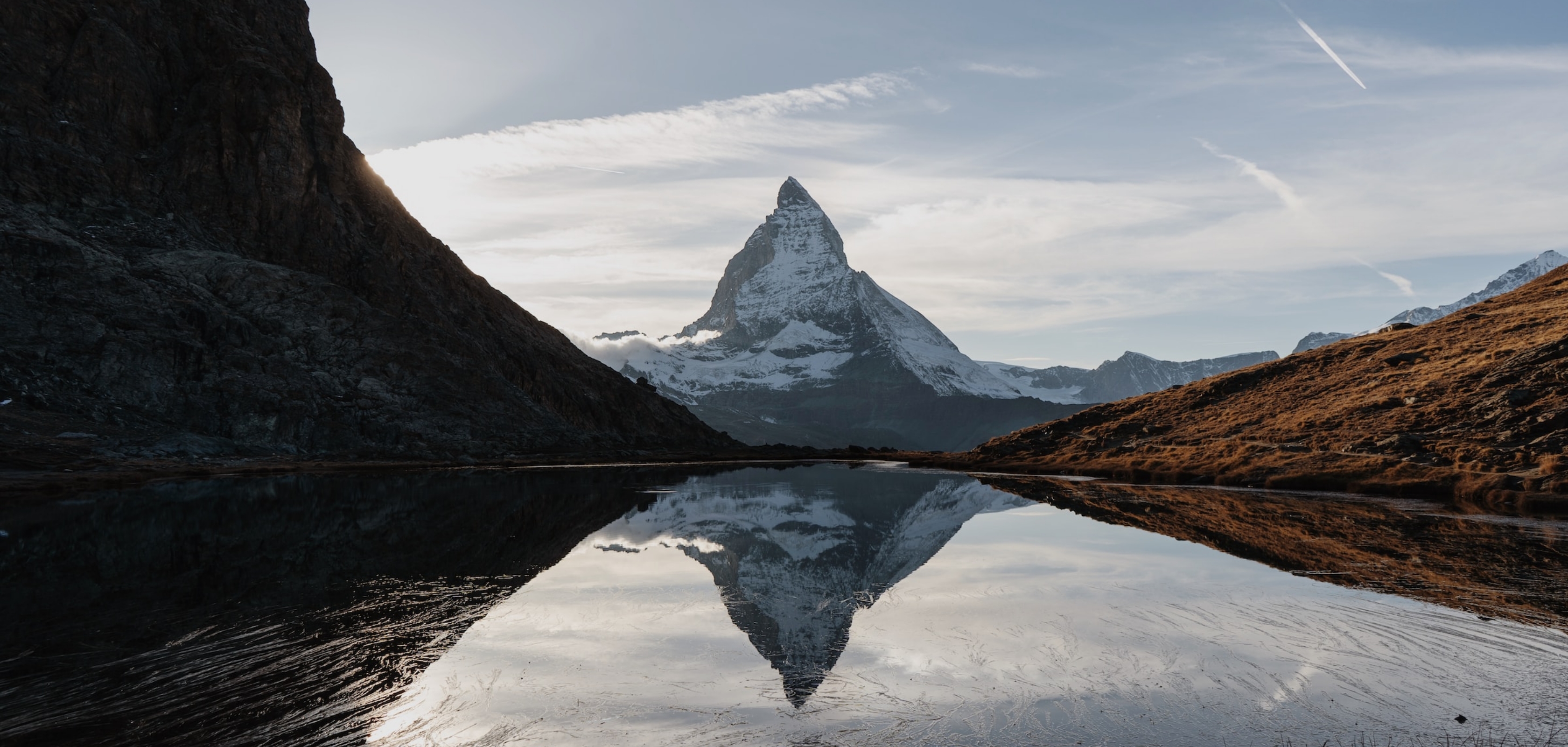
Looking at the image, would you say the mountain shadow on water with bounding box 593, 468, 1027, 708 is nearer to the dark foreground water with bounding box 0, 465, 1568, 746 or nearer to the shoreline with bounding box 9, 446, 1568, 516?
the dark foreground water with bounding box 0, 465, 1568, 746

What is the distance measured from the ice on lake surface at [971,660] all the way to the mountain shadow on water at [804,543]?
17 centimetres

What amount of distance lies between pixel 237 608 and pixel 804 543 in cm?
1977

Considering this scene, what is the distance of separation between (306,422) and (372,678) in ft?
325

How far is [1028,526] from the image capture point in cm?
3894

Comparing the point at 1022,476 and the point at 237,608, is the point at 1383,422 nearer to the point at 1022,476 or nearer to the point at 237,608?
the point at 1022,476

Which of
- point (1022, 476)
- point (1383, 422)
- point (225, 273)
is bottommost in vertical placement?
point (1022, 476)

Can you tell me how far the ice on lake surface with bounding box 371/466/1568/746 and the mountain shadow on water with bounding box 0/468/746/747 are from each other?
129 centimetres

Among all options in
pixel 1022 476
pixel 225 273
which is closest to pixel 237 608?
pixel 1022 476

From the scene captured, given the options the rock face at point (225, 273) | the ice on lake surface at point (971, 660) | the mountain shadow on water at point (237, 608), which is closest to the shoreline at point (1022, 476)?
the rock face at point (225, 273)

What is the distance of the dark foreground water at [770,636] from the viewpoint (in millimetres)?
12102

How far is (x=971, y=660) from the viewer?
15.9 meters

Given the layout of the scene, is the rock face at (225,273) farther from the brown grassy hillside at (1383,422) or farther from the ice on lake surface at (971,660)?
the brown grassy hillside at (1383,422)

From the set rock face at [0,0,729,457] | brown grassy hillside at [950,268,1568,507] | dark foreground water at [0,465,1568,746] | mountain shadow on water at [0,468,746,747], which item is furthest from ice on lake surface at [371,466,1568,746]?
rock face at [0,0,729,457]

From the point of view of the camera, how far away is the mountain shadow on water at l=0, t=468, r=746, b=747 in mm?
12062
